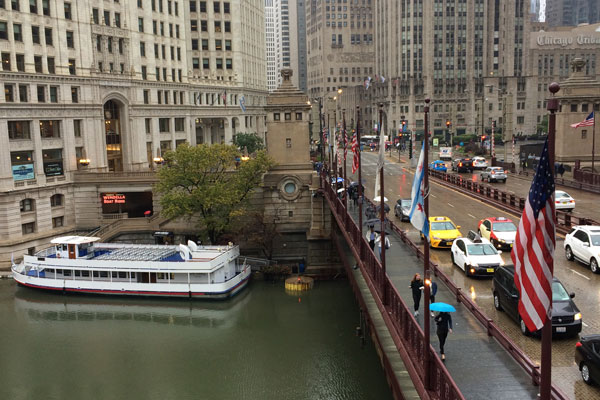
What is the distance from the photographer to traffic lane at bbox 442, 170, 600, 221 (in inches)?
1850

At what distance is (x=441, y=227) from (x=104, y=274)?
98.0 feet

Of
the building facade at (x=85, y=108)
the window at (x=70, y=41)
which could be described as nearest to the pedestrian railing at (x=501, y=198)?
the building facade at (x=85, y=108)

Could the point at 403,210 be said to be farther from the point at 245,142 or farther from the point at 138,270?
the point at 245,142

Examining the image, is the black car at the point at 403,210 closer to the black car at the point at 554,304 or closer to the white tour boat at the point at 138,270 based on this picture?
the white tour boat at the point at 138,270

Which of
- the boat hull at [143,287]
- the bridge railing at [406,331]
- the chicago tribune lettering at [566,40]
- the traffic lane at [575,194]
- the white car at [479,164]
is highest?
the chicago tribune lettering at [566,40]

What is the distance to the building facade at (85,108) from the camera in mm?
58656

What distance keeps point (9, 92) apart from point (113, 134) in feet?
58.6

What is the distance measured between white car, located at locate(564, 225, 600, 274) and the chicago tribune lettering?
156m

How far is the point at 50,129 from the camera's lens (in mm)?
63219

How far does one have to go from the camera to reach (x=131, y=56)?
3019 inches

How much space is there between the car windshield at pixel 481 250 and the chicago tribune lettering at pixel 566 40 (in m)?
159

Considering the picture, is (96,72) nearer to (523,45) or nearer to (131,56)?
(131,56)

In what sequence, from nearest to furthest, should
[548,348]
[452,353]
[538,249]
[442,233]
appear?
[548,348]
[538,249]
[452,353]
[442,233]

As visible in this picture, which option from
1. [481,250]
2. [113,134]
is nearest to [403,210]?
[481,250]
